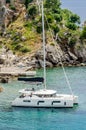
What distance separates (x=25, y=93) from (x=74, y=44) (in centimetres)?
7581

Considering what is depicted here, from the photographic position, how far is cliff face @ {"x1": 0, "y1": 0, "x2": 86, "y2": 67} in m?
129

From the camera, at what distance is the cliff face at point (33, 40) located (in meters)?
129

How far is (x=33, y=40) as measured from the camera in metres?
134

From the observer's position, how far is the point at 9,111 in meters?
62.1

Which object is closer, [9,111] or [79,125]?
[79,125]

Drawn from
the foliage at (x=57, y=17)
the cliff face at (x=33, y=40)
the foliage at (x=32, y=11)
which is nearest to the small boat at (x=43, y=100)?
the cliff face at (x=33, y=40)

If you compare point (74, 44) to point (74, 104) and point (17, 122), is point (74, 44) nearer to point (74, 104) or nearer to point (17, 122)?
point (74, 104)

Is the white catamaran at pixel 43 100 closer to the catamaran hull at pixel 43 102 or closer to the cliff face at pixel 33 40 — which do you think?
the catamaran hull at pixel 43 102

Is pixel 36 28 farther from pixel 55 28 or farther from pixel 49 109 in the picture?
pixel 49 109

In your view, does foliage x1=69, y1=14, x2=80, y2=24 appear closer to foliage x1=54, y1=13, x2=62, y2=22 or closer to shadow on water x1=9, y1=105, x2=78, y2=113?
foliage x1=54, y1=13, x2=62, y2=22

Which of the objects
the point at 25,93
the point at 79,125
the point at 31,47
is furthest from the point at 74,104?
the point at 31,47

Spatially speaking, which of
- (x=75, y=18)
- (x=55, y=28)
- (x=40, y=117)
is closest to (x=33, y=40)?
(x=55, y=28)

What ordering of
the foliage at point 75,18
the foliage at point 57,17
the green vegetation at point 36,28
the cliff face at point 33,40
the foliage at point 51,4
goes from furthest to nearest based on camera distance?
the foliage at point 75,18 < the foliage at point 51,4 < the foliage at point 57,17 < the green vegetation at point 36,28 < the cliff face at point 33,40

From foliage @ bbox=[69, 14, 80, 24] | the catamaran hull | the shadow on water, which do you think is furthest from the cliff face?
the shadow on water
